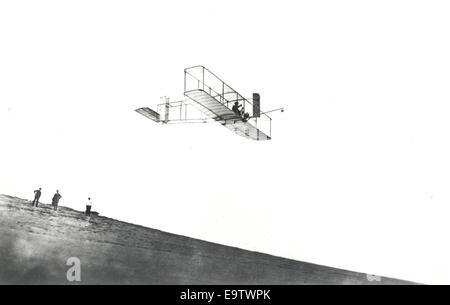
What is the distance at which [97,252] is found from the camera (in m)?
10.6

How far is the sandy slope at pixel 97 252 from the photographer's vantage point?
920 cm

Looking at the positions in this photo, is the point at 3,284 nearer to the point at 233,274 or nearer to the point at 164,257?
the point at 164,257

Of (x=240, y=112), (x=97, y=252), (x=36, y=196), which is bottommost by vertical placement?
(x=97, y=252)

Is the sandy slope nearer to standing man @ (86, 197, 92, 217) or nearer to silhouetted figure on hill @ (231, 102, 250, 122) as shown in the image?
standing man @ (86, 197, 92, 217)

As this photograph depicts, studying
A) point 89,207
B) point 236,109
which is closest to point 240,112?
point 236,109

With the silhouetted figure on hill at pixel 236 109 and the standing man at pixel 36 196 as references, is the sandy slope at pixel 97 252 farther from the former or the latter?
the silhouetted figure on hill at pixel 236 109

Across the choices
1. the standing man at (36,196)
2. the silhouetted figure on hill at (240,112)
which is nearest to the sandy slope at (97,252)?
the standing man at (36,196)

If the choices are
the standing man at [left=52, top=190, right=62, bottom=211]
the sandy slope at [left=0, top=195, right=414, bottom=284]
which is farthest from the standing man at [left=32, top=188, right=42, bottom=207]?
the standing man at [left=52, top=190, right=62, bottom=211]

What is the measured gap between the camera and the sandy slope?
9.20 metres

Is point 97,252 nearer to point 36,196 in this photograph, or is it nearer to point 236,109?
point 36,196

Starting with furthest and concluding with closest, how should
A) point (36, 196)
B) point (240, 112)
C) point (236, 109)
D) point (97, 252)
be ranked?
1. point (240, 112)
2. point (236, 109)
3. point (36, 196)
4. point (97, 252)

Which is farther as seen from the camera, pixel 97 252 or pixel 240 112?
pixel 240 112
